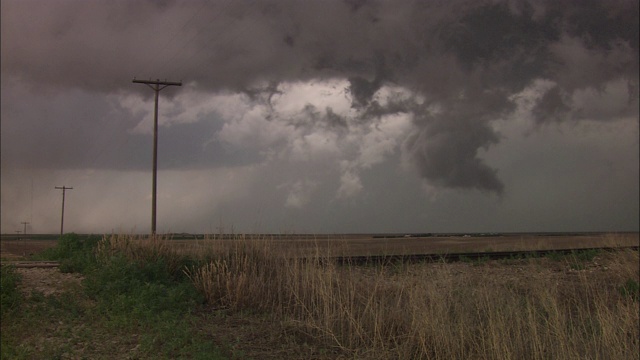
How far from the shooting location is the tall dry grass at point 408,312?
806cm

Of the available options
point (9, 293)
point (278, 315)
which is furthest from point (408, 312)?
point (9, 293)

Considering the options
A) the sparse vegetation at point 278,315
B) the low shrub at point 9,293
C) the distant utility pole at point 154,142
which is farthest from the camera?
the distant utility pole at point 154,142

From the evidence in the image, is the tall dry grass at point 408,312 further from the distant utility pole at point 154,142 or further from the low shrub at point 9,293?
the distant utility pole at point 154,142

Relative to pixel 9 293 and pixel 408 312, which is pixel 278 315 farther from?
pixel 9 293

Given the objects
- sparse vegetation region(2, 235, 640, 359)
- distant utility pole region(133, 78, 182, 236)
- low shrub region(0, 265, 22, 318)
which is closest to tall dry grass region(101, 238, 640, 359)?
sparse vegetation region(2, 235, 640, 359)

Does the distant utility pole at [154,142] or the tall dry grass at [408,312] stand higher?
the distant utility pole at [154,142]

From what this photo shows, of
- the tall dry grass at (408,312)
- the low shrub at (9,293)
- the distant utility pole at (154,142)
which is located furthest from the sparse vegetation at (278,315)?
the distant utility pole at (154,142)

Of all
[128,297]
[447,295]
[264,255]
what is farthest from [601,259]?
[128,297]

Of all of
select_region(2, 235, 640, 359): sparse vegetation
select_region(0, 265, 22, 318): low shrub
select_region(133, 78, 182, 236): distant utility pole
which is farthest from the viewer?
select_region(133, 78, 182, 236): distant utility pole

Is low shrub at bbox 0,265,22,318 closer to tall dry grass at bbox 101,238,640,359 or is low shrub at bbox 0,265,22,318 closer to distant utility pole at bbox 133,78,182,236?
tall dry grass at bbox 101,238,640,359

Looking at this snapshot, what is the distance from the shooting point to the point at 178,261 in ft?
45.6

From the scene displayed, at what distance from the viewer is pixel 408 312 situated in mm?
9188

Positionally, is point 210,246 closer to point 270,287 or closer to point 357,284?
point 270,287

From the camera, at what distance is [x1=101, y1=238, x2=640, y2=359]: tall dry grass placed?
26.5 feet
